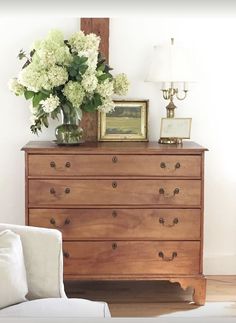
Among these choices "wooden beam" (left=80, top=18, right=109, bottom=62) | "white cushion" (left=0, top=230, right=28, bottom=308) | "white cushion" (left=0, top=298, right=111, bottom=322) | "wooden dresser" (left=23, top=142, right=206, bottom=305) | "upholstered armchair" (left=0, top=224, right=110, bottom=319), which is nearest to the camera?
"white cushion" (left=0, top=298, right=111, bottom=322)

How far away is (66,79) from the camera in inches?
133

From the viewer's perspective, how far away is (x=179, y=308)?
352 centimetres

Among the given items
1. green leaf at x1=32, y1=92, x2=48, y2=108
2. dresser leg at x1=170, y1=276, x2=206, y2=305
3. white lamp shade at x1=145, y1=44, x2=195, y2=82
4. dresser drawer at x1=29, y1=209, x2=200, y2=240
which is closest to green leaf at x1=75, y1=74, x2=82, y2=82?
green leaf at x1=32, y1=92, x2=48, y2=108

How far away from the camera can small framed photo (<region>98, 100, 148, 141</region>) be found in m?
3.88

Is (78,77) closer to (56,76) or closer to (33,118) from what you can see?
(56,76)

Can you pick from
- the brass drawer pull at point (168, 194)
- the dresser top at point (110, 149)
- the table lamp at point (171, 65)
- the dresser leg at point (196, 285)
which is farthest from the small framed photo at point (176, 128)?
the dresser leg at point (196, 285)

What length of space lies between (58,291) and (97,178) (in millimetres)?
1325

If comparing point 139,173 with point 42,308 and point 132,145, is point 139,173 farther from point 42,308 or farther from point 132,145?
point 42,308

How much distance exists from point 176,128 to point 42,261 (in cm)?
172

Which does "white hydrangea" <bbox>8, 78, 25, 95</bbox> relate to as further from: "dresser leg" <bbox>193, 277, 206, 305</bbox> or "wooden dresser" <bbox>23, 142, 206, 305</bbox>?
"dresser leg" <bbox>193, 277, 206, 305</bbox>

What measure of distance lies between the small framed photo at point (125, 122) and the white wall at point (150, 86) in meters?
0.13

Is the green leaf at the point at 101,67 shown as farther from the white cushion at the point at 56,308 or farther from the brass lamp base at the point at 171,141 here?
the white cushion at the point at 56,308

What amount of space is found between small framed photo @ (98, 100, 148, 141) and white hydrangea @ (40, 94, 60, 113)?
20.5 inches

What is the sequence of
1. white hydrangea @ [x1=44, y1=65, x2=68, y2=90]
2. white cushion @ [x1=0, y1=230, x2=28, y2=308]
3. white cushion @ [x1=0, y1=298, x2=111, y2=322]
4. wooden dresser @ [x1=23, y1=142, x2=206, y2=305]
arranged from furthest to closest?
wooden dresser @ [x1=23, y1=142, x2=206, y2=305] → white hydrangea @ [x1=44, y1=65, x2=68, y2=90] → white cushion @ [x1=0, y1=230, x2=28, y2=308] → white cushion @ [x1=0, y1=298, x2=111, y2=322]
